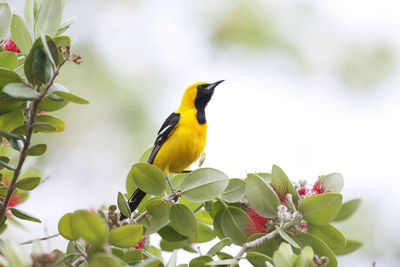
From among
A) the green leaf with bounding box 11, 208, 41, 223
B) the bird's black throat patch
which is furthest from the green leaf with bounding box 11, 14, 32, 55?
the bird's black throat patch

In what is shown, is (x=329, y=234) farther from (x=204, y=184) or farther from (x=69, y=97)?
(x=69, y=97)

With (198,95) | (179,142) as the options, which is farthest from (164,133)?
(198,95)

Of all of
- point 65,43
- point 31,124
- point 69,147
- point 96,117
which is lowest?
point 69,147

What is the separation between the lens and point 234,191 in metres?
2.05

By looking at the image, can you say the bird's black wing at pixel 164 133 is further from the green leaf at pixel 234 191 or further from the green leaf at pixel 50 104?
the green leaf at pixel 50 104

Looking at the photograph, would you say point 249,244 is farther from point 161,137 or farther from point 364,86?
point 364,86

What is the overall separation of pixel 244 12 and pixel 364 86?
85.1 inches

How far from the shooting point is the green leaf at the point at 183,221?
189 cm

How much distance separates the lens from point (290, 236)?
1.88 metres

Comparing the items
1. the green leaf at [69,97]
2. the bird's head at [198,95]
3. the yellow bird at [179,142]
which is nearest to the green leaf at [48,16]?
the green leaf at [69,97]

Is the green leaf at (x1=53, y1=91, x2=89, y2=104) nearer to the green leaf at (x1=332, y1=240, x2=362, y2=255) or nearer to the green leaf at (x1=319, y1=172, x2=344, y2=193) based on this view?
the green leaf at (x1=319, y1=172, x2=344, y2=193)

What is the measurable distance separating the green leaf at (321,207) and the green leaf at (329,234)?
0.12 metres

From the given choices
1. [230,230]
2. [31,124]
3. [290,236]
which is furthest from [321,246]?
[31,124]

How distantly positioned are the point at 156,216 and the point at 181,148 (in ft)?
4.93
